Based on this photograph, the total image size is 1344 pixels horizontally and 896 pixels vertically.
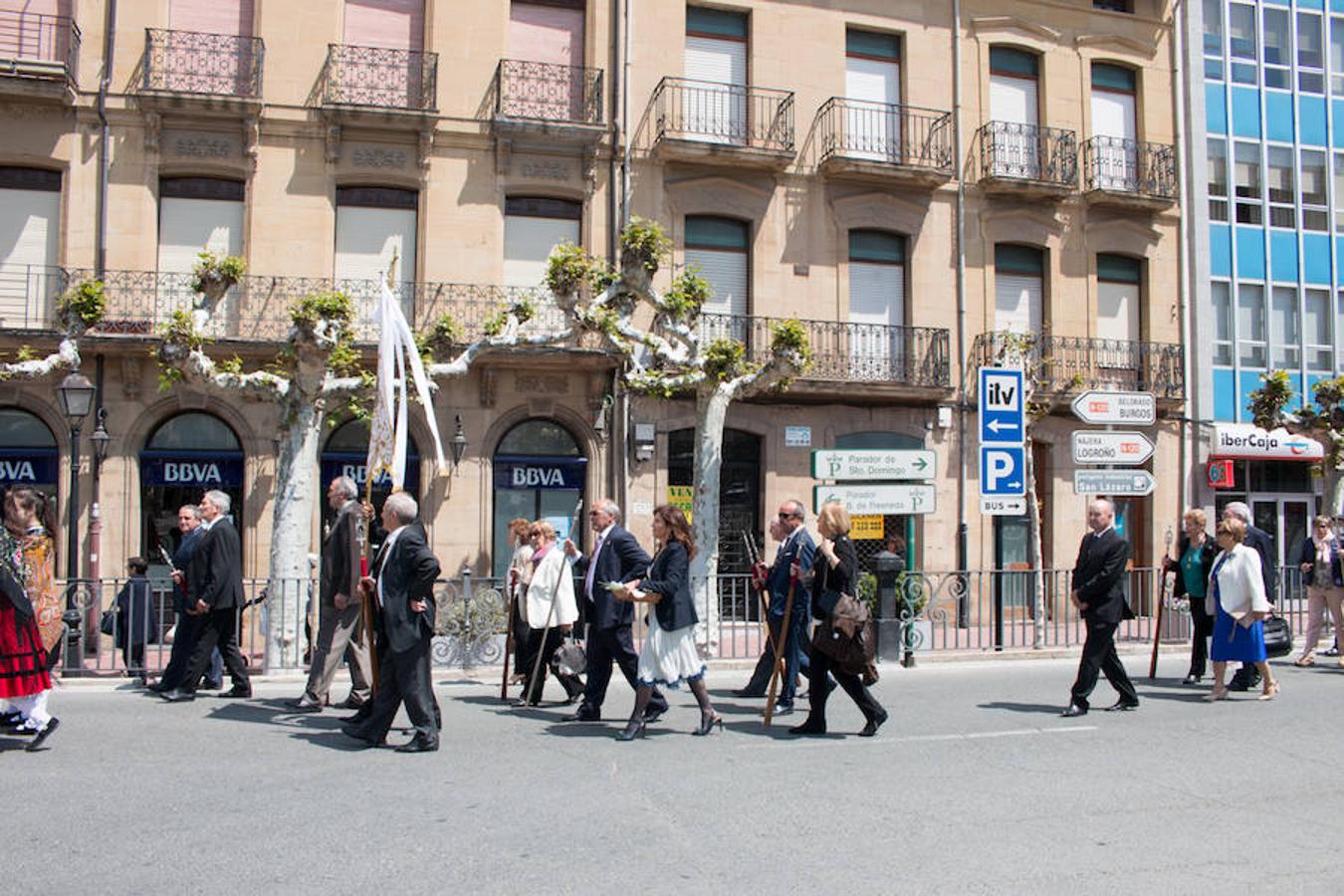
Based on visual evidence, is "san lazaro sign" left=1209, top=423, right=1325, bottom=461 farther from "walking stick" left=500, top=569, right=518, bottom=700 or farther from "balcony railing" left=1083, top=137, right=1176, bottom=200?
"walking stick" left=500, top=569, right=518, bottom=700

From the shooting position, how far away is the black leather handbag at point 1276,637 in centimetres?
1116

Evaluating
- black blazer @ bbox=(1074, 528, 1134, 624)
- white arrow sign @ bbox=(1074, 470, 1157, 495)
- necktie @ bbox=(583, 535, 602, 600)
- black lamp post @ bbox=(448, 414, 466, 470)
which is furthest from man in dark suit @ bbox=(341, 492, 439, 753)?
black lamp post @ bbox=(448, 414, 466, 470)

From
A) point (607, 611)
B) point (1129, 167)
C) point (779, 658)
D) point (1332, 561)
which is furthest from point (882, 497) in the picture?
point (1129, 167)

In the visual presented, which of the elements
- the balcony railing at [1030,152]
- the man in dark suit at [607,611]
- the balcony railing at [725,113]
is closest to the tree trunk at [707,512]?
the man in dark suit at [607,611]

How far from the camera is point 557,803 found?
21.1 ft

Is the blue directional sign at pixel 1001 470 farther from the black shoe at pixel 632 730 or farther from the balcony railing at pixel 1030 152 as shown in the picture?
A: the balcony railing at pixel 1030 152

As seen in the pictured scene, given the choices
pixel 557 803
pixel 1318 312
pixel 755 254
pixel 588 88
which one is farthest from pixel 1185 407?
pixel 557 803

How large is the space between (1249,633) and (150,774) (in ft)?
29.8

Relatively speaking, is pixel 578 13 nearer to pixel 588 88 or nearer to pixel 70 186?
pixel 588 88

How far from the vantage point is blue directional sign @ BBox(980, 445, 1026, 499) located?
14.1m

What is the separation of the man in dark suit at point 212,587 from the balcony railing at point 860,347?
1078 centimetres

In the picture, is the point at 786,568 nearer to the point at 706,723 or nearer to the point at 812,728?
the point at 812,728

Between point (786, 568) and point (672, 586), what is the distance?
1.83 metres

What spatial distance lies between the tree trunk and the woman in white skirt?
192 inches
